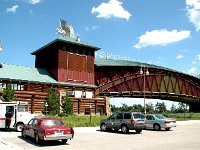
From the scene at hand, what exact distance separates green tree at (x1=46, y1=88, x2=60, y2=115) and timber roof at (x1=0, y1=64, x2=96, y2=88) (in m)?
3.69

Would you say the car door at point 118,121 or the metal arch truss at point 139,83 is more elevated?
the metal arch truss at point 139,83

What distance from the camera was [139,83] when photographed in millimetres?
64062

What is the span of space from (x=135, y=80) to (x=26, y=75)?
25062 mm

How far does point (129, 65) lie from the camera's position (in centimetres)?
6109

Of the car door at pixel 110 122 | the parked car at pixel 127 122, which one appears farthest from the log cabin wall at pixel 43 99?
the parked car at pixel 127 122

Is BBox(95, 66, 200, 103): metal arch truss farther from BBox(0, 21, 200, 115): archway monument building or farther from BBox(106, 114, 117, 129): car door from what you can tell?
BBox(106, 114, 117, 129): car door

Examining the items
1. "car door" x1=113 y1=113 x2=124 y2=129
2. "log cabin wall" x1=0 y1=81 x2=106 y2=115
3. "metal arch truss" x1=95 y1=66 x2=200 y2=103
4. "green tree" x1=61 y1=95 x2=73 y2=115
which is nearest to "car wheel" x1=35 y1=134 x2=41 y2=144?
"car door" x1=113 y1=113 x2=124 y2=129

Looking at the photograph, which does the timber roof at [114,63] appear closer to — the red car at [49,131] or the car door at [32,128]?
the car door at [32,128]

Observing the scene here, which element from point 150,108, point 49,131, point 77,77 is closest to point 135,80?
point 77,77

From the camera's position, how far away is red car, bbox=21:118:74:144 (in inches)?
669

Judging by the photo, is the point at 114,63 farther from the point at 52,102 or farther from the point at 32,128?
the point at 32,128

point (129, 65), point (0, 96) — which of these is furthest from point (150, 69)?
point (0, 96)

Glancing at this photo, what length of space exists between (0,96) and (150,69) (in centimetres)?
3555

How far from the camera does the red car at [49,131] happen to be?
1700cm
